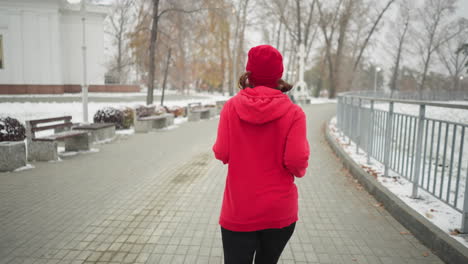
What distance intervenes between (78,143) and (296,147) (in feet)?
27.8

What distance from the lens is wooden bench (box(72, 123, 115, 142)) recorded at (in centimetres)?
1021

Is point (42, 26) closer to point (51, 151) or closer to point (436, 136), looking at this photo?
point (51, 151)

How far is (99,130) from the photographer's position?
10664 millimetres

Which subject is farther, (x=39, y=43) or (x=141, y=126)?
(x=39, y=43)

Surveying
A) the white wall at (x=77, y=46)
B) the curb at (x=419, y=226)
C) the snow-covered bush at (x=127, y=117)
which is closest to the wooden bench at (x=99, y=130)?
the snow-covered bush at (x=127, y=117)

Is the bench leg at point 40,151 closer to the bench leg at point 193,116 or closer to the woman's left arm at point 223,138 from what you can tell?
Result: the woman's left arm at point 223,138

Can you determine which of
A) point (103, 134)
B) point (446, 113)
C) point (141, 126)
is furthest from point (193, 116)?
point (446, 113)

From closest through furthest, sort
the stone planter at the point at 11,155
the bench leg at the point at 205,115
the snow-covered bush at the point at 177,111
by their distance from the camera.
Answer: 1. the stone planter at the point at 11,155
2. the snow-covered bush at the point at 177,111
3. the bench leg at the point at 205,115

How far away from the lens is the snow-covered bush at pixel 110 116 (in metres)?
12.6

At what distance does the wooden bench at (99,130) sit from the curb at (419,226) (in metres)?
7.72

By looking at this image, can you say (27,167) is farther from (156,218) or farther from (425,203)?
(425,203)

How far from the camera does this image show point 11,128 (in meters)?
8.82

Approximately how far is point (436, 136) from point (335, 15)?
144ft

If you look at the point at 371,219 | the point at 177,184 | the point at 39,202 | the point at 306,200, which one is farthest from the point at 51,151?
the point at 371,219
